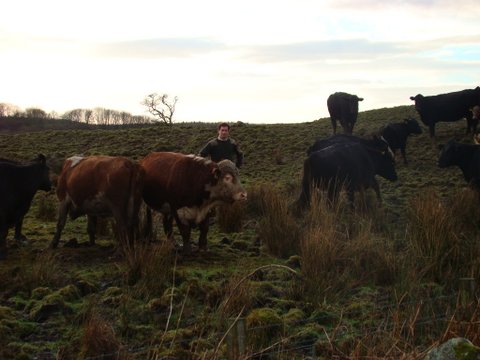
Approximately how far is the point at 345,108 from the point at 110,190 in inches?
577

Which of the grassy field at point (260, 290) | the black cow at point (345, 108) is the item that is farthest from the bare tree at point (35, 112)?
the grassy field at point (260, 290)

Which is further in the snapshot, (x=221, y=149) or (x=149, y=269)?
(x=221, y=149)

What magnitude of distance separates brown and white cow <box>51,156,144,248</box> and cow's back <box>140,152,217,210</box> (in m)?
0.54

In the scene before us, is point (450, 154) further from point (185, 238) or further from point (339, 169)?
point (185, 238)

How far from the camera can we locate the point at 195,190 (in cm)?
948

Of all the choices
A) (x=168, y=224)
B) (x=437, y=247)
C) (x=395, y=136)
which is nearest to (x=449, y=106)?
(x=395, y=136)

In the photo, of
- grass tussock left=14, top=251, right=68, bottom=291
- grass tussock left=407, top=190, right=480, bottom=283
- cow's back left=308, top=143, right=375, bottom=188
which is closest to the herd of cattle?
grass tussock left=14, top=251, right=68, bottom=291

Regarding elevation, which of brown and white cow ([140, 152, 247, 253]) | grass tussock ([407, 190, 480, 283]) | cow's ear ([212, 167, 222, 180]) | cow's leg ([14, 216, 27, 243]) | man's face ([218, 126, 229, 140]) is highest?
man's face ([218, 126, 229, 140])

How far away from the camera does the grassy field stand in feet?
16.3

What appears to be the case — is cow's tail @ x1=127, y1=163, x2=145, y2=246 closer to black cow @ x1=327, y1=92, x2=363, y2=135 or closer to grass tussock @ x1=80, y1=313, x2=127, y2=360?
grass tussock @ x1=80, y1=313, x2=127, y2=360

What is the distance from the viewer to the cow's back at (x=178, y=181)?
9.49 metres

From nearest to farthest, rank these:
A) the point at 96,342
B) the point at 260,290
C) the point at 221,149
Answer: the point at 96,342
the point at 260,290
the point at 221,149

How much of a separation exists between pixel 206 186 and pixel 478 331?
549cm

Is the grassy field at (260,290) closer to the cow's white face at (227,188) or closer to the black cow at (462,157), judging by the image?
the cow's white face at (227,188)
